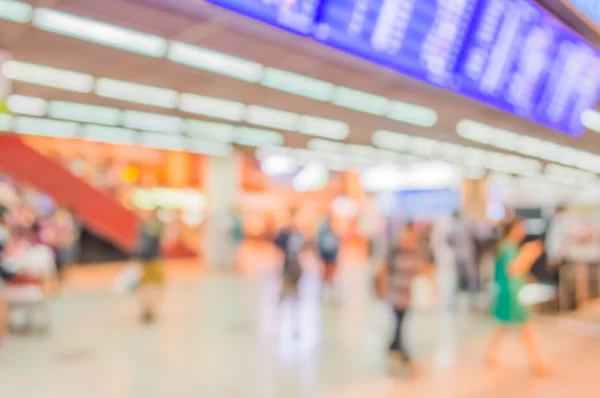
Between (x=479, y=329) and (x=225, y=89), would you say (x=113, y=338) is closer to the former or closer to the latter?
(x=225, y=89)

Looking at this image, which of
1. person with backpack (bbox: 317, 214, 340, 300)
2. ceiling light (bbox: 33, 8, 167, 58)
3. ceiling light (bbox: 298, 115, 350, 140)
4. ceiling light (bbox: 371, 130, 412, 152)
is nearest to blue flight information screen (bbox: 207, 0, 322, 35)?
ceiling light (bbox: 33, 8, 167, 58)

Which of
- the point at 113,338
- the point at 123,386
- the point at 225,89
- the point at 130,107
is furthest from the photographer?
the point at 130,107

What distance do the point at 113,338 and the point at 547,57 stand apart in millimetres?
5999

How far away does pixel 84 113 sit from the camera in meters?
10.3

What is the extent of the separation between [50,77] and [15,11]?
2.69 meters

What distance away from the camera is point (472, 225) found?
8.59 meters

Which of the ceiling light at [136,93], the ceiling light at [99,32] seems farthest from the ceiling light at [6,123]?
A: the ceiling light at [99,32]

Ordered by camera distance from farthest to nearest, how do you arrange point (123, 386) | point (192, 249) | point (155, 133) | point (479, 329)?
point (192, 249) → point (155, 133) → point (479, 329) → point (123, 386)

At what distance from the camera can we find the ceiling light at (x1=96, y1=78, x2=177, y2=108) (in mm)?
8312

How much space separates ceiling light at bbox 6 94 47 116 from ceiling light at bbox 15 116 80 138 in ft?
2.39

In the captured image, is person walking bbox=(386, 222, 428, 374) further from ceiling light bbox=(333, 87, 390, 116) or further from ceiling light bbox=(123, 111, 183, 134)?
ceiling light bbox=(123, 111, 183, 134)

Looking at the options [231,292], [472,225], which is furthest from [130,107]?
[472,225]

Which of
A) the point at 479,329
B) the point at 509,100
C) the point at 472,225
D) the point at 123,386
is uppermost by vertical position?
the point at 509,100

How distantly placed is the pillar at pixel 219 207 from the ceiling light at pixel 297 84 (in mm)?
6797
